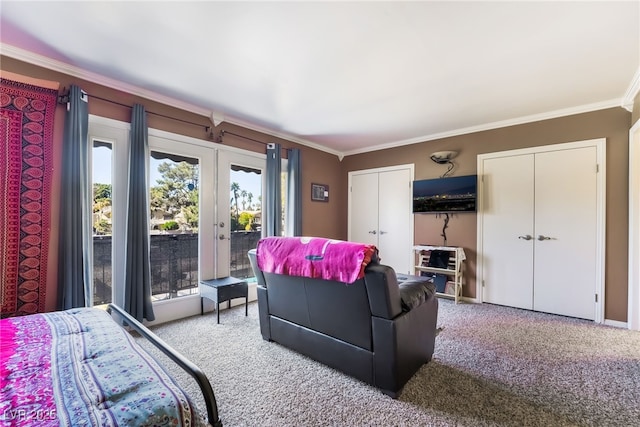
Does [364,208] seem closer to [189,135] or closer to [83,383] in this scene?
[189,135]

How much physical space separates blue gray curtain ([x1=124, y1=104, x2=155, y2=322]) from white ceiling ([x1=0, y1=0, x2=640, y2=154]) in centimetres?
47

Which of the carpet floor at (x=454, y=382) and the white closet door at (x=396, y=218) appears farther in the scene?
the white closet door at (x=396, y=218)

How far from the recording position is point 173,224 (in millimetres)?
3164

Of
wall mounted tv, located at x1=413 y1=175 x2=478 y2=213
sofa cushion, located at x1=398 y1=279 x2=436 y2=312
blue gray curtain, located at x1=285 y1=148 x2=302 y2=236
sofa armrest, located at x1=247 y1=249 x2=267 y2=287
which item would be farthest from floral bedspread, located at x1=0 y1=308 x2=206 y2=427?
wall mounted tv, located at x1=413 y1=175 x2=478 y2=213

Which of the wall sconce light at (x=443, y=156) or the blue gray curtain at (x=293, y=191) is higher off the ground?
the wall sconce light at (x=443, y=156)

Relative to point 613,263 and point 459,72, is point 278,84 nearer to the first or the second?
point 459,72

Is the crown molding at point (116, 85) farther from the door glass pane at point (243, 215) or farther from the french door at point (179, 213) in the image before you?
the door glass pane at point (243, 215)

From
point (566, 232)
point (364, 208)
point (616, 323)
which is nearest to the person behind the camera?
point (616, 323)

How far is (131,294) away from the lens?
2.71 meters

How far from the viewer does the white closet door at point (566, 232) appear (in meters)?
3.15

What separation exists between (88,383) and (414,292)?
69.0 inches

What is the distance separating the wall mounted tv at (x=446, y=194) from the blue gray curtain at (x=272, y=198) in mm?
2089

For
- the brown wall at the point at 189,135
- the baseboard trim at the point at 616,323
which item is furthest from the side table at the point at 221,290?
the baseboard trim at the point at 616,323

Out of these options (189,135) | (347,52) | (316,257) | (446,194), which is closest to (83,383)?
(316,257)
